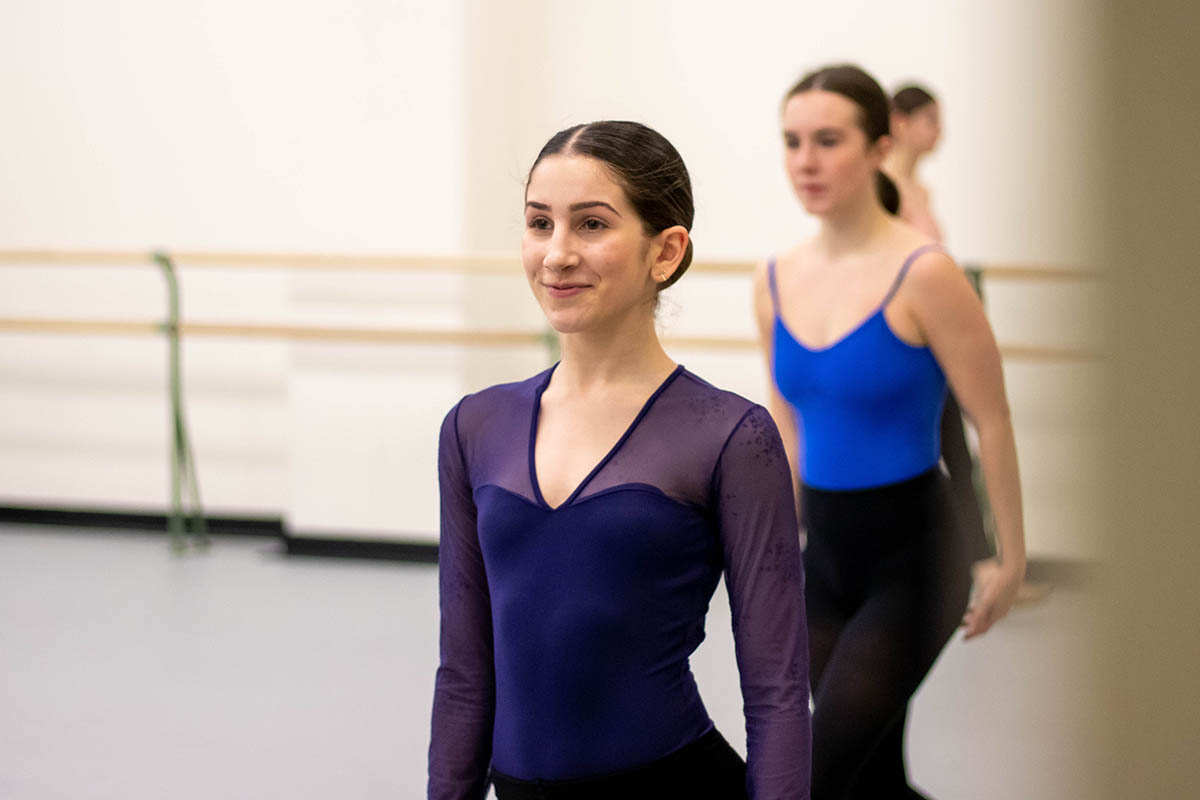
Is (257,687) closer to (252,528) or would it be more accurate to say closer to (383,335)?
(383,335)

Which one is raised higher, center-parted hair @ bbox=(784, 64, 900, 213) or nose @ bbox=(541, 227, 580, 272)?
center-parted hair @ bbox=(784, 64, 900, 213)

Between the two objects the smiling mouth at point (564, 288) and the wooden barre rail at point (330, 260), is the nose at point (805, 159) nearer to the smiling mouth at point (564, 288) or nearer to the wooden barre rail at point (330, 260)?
the smiling mouth at point (564, 288)

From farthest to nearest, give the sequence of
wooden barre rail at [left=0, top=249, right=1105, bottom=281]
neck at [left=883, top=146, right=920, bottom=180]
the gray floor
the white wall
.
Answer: the white wall → wooden barre rail at [left=0, top=249, right=1105, bottom=281] → neck at [left=883, top=146, right=920, bottom=180] → the gray floor

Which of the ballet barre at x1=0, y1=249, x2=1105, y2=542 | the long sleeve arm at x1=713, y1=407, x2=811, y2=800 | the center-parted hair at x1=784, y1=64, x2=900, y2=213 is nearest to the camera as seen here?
the long sleeve arm at x1=713, y1=407, x2=811, y2=800

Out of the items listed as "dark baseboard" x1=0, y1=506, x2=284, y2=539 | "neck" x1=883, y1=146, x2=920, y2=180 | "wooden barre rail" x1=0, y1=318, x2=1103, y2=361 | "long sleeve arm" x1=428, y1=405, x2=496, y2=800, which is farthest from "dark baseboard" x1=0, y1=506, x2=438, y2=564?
"long sleeve arm" x1=428, y1=405, x2=496, y2=800

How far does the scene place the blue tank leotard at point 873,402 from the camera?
77.7 inches

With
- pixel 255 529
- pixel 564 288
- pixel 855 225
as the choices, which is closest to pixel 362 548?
pixel 255 529

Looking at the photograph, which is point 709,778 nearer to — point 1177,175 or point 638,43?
point 1177,175

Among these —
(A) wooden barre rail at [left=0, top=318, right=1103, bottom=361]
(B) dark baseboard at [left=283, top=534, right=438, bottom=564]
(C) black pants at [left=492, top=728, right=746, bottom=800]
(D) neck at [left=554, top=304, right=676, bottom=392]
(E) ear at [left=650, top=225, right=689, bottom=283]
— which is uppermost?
Result: (E) ear at [left=650, top=225, right=689, bottom=283]

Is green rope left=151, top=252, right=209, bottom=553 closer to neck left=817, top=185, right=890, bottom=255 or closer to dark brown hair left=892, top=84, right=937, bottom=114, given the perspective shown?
dark brown hair left=892, top=84, right=937, bottom=114

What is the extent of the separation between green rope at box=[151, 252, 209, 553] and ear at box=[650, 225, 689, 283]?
411 centimetres

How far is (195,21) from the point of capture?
5434 mm

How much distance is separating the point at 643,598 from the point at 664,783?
0.53 feet

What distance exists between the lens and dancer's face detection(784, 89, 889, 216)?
2053 mm
